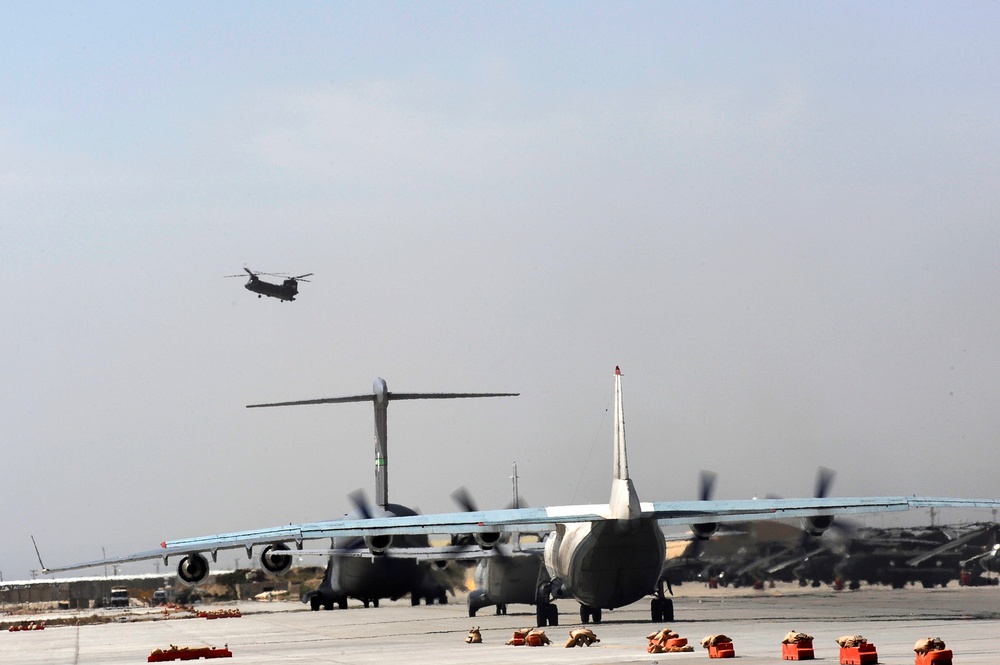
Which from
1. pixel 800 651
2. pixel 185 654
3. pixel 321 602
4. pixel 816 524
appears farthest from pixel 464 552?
pixel 800 651

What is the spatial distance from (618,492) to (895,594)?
24.2 meters

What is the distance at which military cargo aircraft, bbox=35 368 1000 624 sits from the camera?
3891 cm

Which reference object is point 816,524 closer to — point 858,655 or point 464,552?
point 464,552

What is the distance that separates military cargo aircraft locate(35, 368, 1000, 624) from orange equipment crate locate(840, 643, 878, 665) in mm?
13757

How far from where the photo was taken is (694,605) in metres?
58.6

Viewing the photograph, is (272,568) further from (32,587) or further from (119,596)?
(32,587)

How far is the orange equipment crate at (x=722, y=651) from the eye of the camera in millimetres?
27844

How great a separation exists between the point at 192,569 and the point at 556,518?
444 inches

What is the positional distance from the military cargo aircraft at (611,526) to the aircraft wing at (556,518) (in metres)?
0.03

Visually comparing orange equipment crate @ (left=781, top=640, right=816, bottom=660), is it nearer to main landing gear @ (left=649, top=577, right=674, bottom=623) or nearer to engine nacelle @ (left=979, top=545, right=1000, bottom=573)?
main landing gear @ (left=649, top=577, right=674, bottom=623)

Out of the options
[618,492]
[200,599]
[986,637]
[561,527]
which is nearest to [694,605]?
[561,527]

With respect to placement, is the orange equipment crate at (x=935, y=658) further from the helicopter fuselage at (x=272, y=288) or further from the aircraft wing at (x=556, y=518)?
the helicopter fuselage at (x=272, y=288)

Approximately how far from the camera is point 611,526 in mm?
39000

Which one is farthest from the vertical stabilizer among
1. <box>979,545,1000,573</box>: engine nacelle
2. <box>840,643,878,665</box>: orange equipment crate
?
<box>979,545,1000,573</box>: engine nacelle
